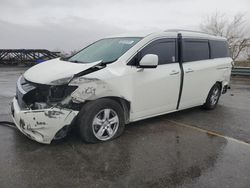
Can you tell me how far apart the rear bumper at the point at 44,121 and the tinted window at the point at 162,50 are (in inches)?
60.7

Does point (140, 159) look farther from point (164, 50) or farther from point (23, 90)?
point (164, 50)

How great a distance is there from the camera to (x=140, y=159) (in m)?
3.40

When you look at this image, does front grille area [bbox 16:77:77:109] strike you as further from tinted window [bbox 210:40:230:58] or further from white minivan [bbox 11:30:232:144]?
tinted window [bbox 210:40:230:58]

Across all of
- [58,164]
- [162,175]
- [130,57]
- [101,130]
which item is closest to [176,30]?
[130,57]

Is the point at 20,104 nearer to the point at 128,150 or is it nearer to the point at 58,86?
the point at 58,86

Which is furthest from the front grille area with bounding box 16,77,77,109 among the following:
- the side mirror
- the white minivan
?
the side mirror

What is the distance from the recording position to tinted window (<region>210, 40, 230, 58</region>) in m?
5.89

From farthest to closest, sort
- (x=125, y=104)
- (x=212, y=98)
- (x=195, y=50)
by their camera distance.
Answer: (x=212, y=98), (x=195, y=50), (x=125, y=104)

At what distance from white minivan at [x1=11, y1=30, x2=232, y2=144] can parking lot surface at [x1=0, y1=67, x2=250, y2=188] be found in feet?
0.90

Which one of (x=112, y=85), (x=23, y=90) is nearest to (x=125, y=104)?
(x=112, y=85)

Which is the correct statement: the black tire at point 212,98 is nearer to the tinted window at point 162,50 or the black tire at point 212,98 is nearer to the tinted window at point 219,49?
the tinted window at point 219,49

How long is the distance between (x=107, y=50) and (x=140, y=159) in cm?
211

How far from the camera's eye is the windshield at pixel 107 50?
4.27 meters

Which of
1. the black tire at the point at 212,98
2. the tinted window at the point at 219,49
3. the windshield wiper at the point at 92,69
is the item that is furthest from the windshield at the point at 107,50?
the black tire at the point at 212,98
